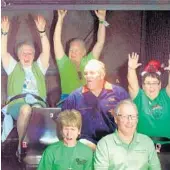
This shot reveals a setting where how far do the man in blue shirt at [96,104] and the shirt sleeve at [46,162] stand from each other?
16cm

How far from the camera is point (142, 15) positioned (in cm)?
202

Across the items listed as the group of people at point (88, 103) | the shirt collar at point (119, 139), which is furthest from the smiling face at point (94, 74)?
the shirt collar at point (119, 139)

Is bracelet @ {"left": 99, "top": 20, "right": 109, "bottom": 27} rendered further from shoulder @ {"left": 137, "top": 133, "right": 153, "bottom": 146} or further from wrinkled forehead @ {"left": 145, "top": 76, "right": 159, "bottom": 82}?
shoulder @ {"left": 137, "top": 133, "right": 153, "bottom": 146}

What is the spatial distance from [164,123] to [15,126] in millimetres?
640

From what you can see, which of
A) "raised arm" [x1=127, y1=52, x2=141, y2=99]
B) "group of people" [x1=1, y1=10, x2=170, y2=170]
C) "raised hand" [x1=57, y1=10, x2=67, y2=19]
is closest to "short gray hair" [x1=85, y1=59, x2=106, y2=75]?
"group of people" [x1=1, y1=10, x2=170, y2=170]

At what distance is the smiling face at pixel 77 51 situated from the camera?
2051 mm

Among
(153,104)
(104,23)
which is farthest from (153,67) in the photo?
(104,23)

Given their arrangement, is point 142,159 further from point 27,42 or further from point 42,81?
point 27,42

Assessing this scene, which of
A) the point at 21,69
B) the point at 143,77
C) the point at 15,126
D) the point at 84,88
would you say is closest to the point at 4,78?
the point at 21,69

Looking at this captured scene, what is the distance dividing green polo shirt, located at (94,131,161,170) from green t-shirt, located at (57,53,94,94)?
10.1 inches

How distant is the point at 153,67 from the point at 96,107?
0.30 metres

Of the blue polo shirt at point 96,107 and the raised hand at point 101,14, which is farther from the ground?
the raised hand at point 101,14

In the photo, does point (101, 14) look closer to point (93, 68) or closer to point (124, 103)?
point (93, 68)

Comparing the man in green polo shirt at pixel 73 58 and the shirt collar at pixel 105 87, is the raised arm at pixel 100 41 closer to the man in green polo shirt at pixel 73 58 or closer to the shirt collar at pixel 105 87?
the man in green polo shirt at pixel 73 58
